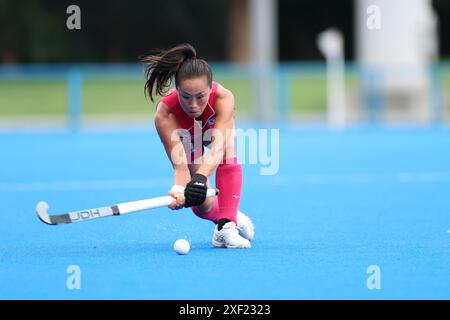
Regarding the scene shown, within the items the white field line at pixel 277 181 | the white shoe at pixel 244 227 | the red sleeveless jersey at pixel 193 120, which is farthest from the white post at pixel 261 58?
the red sleeveless jersey at pixel 193 120

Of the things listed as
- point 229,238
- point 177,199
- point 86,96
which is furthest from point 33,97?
point 177,199

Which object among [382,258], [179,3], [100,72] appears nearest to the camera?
[382,258]

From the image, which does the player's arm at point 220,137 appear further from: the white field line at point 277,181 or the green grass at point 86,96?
the green grass at point 86,96

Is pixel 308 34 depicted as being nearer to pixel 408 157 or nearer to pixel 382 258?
pixel 408 157

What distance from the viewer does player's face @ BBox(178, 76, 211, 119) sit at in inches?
283

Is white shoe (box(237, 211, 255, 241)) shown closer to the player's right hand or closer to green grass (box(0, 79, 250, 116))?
the player's right hand

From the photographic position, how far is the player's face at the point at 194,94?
7191 millimetres

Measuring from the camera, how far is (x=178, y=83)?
728 cm

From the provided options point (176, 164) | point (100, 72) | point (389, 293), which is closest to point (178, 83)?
point (176, 164)

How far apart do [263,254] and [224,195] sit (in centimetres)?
60

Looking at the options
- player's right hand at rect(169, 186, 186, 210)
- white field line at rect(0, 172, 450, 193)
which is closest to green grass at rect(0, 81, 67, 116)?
white field line at rect(0, 172, 450, 193)

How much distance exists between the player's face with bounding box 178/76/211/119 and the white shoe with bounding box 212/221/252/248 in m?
0.83

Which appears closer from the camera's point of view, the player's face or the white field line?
the player's face

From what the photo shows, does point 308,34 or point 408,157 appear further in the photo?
point 308,34
